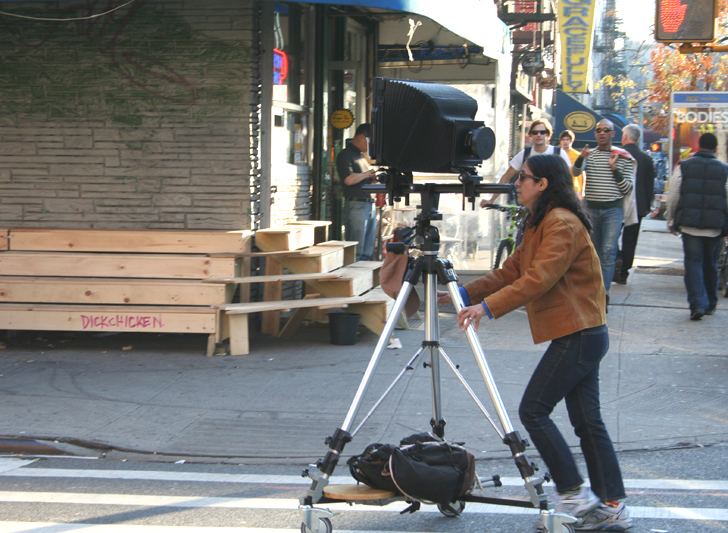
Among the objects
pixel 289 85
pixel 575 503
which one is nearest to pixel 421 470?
pixel 575 503

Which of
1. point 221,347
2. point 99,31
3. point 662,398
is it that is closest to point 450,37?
point 99,31

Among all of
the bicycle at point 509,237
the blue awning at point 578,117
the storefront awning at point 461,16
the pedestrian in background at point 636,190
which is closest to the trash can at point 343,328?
the bicycle at point 509,237

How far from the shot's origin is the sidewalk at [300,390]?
529 centimetres

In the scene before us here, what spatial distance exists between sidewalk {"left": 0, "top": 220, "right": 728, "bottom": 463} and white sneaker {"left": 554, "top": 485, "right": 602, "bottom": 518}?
4.01 ft

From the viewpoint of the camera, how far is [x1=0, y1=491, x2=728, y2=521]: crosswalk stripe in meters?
4.03

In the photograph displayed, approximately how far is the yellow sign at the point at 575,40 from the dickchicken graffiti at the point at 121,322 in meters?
18.5

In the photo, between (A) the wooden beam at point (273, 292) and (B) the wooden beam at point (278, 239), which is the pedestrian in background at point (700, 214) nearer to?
(B) the wooden beam at point (278, 239)

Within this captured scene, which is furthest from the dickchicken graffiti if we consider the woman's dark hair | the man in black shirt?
the woman's dark hair

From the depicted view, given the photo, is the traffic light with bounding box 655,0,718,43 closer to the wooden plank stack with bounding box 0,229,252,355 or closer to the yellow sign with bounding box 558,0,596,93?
the wooden plank stack with bounding box 0,229,252,355

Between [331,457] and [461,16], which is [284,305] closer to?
[461,16]

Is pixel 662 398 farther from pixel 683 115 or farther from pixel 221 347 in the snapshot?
pixel 683 115

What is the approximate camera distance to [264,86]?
8203 mm

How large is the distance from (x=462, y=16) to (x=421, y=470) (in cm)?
660

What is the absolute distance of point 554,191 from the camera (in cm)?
371
